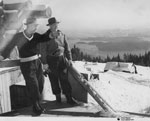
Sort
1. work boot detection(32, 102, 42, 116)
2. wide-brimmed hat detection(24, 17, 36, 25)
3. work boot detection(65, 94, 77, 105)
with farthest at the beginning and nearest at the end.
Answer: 1. work boot detection(65, 94, 77, 105)
2. work boot detection(32, 102, 42, 116)
3. wide-brimmed hat detection(24, 17, 36, 25)

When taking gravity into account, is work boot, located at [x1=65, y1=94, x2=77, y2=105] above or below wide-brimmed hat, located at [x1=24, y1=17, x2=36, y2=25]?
below

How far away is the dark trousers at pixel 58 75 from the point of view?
116 inches

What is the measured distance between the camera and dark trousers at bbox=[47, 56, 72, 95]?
2951 mm

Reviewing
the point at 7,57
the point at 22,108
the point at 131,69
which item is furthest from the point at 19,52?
the point at 131,69

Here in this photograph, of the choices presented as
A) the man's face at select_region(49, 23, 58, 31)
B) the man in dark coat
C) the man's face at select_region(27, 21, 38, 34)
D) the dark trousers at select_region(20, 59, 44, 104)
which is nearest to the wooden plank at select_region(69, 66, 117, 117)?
the man in dark coat

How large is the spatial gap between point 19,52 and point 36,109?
0.60 metres

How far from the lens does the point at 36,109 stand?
2.93 meters

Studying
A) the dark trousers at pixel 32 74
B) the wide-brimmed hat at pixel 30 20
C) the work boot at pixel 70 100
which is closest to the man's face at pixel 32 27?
the wide-brimmed hat at pixel 30 20

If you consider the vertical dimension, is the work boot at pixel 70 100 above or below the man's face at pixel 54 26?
below

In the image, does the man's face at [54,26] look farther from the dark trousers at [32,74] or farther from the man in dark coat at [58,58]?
the dark trousers at [32,74]

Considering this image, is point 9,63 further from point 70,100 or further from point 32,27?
point 70,100

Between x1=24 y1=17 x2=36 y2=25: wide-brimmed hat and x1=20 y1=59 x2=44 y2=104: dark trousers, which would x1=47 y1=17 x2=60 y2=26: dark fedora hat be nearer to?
x1=24 y1=17 x2=36 y2=25: wide-brimmed hat

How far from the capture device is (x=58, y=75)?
9.96 ft

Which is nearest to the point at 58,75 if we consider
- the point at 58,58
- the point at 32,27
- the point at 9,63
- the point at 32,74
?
the point at 58,58
